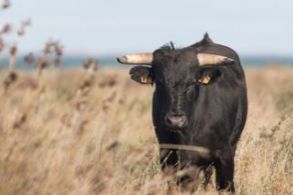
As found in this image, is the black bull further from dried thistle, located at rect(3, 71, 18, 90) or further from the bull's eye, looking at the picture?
dried thistle, located at rect(3, 71, 18, 90)

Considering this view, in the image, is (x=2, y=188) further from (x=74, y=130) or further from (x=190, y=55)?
(x=190, y=55)

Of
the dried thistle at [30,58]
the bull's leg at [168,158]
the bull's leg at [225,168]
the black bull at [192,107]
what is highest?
the dried thistle at [30,58]

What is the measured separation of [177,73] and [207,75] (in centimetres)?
37

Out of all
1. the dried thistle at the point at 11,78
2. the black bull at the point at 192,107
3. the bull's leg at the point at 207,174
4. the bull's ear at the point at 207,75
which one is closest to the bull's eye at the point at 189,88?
the black bull at the point at 192,107

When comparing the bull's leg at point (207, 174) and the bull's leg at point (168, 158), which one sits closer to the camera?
the bull's leg at point (168, 158)

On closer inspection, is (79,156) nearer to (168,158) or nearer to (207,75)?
(168,158)

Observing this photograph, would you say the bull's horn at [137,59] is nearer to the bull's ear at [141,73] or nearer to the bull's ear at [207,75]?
the bull's ear at [141,73]

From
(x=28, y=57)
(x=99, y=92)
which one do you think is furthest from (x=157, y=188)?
(x=99, y=92)

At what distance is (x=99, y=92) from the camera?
17.8 meters

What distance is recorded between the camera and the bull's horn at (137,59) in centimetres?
900

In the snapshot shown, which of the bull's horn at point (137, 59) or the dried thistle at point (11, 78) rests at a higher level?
the dried thistle at point (11, 78)

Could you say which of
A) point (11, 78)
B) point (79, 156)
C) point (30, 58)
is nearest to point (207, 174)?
point (79, 156)

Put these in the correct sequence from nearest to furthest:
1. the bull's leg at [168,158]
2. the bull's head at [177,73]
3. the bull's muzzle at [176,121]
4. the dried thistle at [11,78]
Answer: the dried thistle at [11,78], the bull's muzzle at [176,121], the bull's head at [177,73], the bull's leg at [168,158]

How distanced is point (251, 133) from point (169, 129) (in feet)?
7.73
